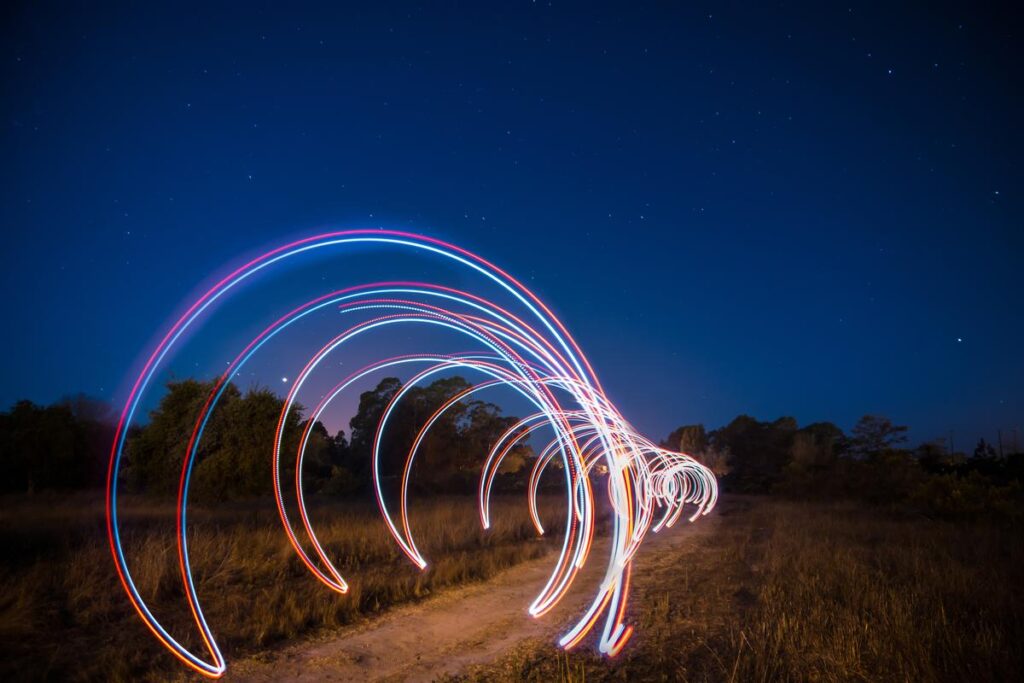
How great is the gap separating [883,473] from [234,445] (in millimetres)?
27402

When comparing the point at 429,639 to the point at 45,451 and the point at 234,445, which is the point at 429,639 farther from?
the point at 45,451

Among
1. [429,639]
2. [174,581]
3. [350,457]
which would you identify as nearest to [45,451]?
[350,457]

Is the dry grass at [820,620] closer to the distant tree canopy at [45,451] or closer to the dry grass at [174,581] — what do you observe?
the dry grass at [174,581]

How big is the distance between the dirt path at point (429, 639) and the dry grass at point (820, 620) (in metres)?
0.49

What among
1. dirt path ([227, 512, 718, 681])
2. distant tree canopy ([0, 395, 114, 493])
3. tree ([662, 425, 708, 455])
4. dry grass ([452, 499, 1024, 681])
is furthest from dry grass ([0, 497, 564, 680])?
tree ([662, 425, 708, 455])

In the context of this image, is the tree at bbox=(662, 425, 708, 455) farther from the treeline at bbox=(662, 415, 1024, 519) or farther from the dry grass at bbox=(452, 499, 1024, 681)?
the dry grass at bbox=(452, 499, 1024, 681)

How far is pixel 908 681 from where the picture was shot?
15.8 feet

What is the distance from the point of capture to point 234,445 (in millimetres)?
15555

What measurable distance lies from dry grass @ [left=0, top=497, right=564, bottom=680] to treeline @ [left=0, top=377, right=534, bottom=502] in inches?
53.0

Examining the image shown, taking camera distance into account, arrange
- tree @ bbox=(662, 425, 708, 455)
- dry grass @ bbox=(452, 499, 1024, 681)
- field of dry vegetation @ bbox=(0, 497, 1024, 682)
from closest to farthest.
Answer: dry grass @ bbox=(452, 499, 1024, 681), field of dry vegetation @ bbox=(0, 497, 1024, 682), tree @ bbox=(662, 425, 708, 455)

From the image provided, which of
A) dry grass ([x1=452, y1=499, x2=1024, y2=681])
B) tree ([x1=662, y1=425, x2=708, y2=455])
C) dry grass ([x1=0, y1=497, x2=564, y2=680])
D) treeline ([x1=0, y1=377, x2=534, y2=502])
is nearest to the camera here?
dry grass ([x1=452, y1=499, x2=1024, y2=681])

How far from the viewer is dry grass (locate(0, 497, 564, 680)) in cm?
593

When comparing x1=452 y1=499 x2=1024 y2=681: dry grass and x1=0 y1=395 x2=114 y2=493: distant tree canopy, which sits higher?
x1=0 y1=395 x2=114 y2=493: distant tree canopy

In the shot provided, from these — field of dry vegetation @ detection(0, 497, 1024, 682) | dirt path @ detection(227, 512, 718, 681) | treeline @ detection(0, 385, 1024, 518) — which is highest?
treeline @ detection(0, 385, 1024, 518)
